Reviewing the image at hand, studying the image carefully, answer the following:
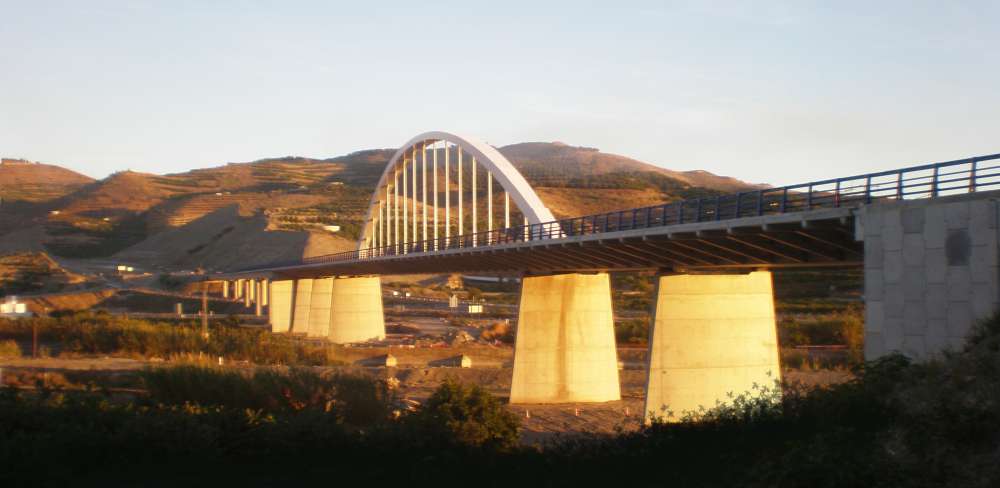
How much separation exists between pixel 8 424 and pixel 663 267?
19307 millimetres

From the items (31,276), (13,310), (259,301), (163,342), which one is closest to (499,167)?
(163,342)

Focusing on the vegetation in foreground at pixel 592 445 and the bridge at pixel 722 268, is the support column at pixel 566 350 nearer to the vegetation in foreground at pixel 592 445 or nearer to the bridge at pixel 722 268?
the bridge at pixel 722 268

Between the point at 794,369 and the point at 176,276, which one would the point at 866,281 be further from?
the point at 176,276

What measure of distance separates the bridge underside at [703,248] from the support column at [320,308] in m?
36.5

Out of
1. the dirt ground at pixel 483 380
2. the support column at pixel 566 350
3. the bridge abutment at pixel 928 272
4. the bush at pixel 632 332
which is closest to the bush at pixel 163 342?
the dirt ground at pixel 483 380

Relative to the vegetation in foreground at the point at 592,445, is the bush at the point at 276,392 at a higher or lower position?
lower

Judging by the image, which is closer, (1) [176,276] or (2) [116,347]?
(2) [116,347]

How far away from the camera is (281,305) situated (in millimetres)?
89562

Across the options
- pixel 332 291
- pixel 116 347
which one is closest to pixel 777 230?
pixel 116 347

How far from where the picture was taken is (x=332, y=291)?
78.2 metres

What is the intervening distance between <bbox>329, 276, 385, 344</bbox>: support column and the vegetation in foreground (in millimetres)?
52784

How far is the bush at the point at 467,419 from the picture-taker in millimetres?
19609

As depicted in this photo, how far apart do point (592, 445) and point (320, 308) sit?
217 feet

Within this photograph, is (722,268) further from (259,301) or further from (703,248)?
(259,301)
